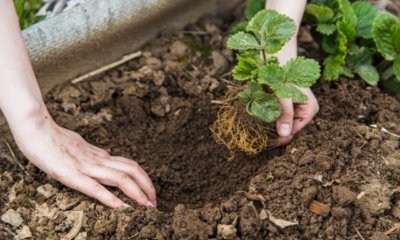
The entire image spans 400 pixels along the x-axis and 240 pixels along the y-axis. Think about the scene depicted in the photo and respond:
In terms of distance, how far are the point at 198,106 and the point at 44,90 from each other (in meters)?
0.52

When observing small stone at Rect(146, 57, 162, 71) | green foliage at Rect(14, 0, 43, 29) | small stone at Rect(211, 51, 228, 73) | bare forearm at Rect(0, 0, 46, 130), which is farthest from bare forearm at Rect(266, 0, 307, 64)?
green foliage at Rect(14, 0, 43, 29)

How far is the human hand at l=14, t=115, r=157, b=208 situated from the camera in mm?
1794

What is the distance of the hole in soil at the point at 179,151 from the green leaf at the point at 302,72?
32 cm

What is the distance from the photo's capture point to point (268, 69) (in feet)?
5.94

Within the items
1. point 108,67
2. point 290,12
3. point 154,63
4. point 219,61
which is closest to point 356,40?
point 290,12

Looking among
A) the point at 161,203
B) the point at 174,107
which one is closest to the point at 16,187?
the point at 161,203

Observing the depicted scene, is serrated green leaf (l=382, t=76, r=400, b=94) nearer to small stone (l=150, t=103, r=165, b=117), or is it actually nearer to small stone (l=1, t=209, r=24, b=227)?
small stone (l=150, t=103, r=165, b=117)

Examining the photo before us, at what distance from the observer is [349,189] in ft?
6.04

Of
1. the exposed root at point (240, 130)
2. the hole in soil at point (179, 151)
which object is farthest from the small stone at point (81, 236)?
the exposed root at point (240, 130)

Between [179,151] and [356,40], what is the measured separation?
76 cm

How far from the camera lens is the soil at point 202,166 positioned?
1.79 m

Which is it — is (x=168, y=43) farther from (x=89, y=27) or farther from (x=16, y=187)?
(x=16, y=187)

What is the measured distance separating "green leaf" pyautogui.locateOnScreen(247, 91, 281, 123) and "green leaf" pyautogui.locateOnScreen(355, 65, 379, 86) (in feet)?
1.67

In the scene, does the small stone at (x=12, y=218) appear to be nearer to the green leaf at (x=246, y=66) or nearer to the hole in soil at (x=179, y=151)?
the hole in soil at (x=179, y=151)
